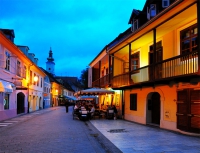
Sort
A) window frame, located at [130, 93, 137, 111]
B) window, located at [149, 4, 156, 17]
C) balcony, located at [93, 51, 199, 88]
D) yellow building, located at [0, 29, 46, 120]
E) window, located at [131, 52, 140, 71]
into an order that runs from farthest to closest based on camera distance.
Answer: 1. yellow building, located at [0, 29, 46, 120]
2. window, located at [131, 52, 140, 71]
3. window frame, located at [130, 93, 137, 111]
4. window, located at [149, 4, 156, 17]
5. balcony, located at [93, 51, 199, 88]

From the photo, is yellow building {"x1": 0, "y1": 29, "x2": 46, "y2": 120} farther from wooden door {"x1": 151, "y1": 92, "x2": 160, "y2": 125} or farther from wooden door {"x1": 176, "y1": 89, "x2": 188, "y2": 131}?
wooden door {"x1": 176, "y1": 89, "x2": 188, "y2": 131}

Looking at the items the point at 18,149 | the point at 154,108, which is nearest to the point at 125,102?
the point at 154,108

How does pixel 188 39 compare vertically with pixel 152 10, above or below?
below

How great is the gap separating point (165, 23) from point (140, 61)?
588 cm

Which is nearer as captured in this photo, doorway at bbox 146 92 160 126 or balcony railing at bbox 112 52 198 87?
balcony railing at bbox 112 52 198 87

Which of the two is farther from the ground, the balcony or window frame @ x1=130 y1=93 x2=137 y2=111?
the balcony

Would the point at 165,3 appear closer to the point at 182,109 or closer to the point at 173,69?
the point at 173,69

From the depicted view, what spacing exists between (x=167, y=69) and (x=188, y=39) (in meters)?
1.91

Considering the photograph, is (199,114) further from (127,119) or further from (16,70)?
(16,70)

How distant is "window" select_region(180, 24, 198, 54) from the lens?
11.8 metres

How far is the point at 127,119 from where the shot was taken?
64.0 ft

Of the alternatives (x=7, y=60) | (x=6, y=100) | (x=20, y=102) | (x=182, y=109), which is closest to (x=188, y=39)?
(x=182, y=109)

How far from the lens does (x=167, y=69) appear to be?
39.8 feet

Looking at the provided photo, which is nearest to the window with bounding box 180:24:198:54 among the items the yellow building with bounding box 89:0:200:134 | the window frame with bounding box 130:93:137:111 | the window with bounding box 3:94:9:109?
the yellow building with bounding box 89:0:200:134
